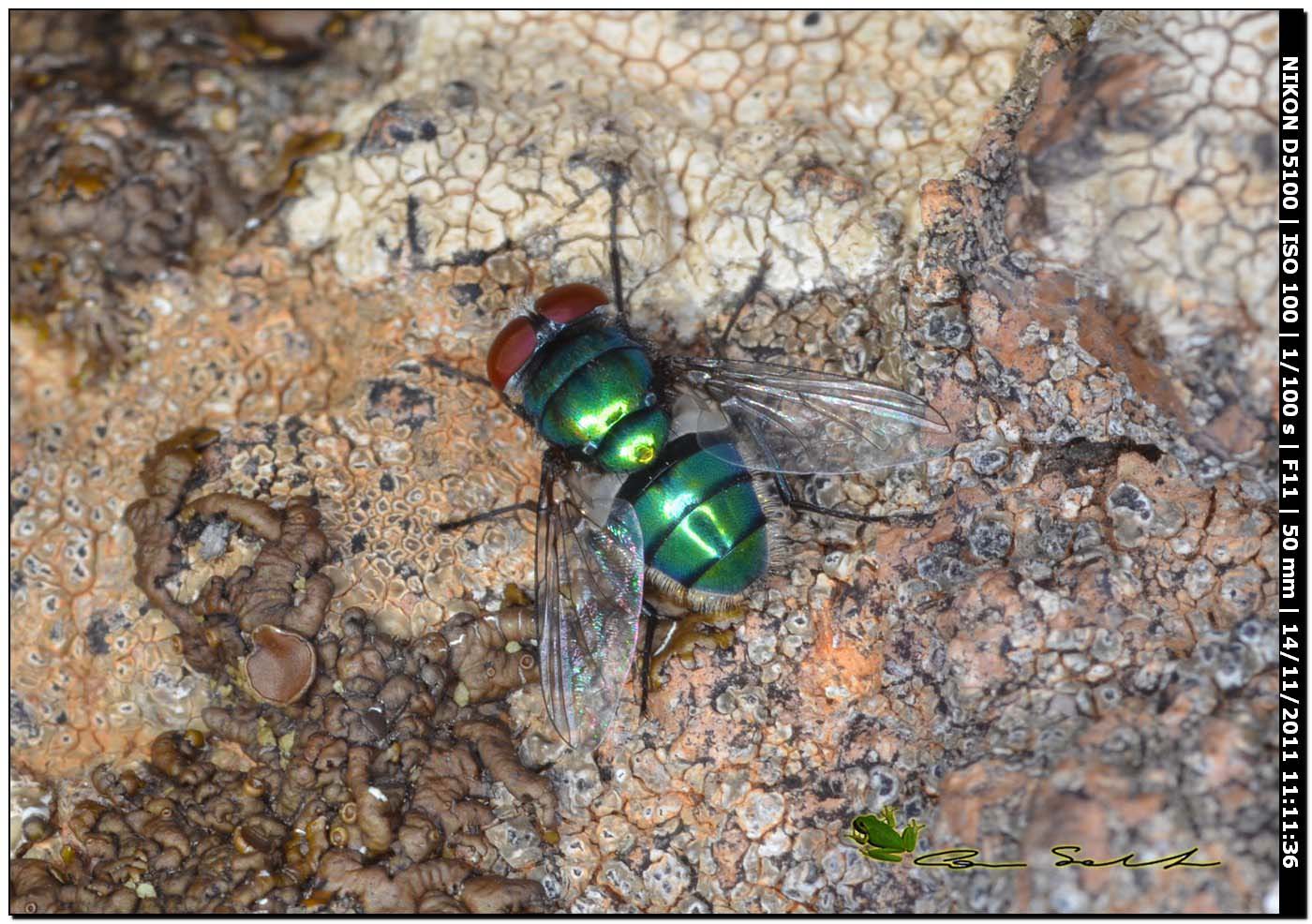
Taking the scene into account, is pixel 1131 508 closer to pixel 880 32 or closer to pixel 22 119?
pixel 880 32

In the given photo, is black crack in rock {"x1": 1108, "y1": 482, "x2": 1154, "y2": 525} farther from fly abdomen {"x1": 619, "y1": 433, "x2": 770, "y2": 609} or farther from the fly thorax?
the fly thorax

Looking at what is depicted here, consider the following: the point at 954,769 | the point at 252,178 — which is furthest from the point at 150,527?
the point at 954,769

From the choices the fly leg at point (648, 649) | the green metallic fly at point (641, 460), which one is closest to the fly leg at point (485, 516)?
the green metallic fly at point (641, 460)

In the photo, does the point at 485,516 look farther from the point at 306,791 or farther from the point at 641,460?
the point at 306,791

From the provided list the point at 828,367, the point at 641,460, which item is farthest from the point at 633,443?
the point at 828,367

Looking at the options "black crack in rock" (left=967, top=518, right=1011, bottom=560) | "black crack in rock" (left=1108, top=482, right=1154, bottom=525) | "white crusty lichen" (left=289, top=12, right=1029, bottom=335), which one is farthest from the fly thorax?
"black crack in rock" (left=1108, top=482, right=1154, bottom=525)

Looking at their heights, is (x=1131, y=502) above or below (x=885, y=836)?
above
